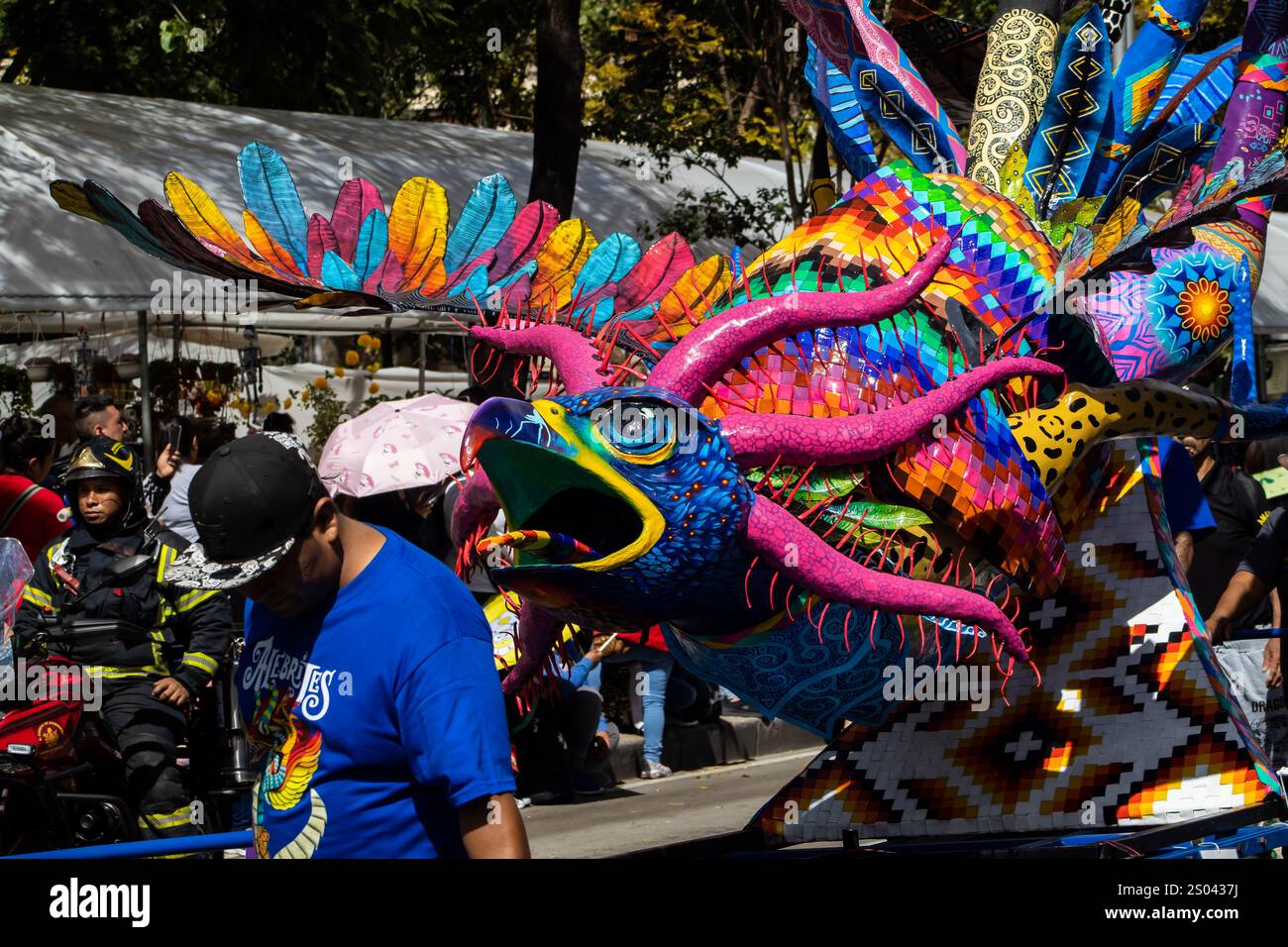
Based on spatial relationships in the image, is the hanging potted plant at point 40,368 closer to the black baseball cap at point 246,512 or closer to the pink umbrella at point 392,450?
the pink umbrella at point 392,450

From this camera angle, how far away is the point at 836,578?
3.63m

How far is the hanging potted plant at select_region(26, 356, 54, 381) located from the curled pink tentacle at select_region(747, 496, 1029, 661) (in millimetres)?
11290

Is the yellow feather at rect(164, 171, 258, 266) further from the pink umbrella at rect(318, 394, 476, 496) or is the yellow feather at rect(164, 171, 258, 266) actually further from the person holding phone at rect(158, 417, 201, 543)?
the person holding phone at rect(158, 417, 201, 543)

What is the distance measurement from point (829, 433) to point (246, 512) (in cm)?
139

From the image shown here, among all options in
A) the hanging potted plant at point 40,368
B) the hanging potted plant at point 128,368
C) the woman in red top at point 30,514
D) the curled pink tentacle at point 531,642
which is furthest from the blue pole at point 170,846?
the hanging potted plant at point 40,368

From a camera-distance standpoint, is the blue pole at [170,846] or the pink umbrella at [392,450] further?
the pink umbrella at [392,450]

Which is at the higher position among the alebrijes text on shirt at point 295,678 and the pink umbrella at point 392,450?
the alebrijes text on shirt at point 295,678

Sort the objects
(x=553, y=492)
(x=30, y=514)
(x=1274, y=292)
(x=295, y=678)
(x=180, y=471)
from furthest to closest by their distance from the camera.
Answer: (x=1274, y=292) < (x=180, y=471) < (x=30, y=514) < (x=553, y=492) < (x=295, y=678)

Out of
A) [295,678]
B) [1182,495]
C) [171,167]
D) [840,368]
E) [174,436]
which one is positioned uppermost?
[171,167]

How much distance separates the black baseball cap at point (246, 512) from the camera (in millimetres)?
2879

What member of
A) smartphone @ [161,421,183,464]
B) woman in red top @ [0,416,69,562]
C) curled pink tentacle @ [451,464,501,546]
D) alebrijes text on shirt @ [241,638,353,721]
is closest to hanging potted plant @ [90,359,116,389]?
smartphone @ [161,421,183,464]

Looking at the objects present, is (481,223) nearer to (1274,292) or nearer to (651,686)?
(651,686)

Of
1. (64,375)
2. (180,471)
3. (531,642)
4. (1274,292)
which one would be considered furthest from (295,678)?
(1274,292)

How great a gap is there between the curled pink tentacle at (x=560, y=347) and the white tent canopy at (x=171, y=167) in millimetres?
5870
